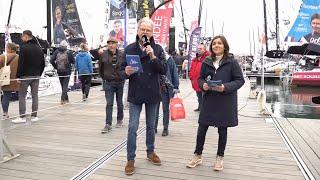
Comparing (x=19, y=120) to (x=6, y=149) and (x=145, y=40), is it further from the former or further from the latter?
(x=145, y=40)

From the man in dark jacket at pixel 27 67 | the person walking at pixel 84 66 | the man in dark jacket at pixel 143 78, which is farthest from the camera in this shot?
the person walking at pixel 84 66

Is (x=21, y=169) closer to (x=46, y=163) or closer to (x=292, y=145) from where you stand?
(x=46, y=163)

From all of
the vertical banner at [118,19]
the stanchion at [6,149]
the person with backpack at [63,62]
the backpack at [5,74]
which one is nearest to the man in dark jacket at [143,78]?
the stanchion at [6,149]

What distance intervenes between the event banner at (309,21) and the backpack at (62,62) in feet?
45.9

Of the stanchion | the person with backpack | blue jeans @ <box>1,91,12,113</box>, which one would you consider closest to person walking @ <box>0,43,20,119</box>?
blue jeans @ <box>1,91,12,113</box>

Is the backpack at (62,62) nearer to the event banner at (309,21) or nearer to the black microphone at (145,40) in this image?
the black microphone at (145,40)

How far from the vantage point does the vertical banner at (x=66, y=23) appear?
1634 centimetres

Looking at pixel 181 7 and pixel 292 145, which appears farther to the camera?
pixel 181 7

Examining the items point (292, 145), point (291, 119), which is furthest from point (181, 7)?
point (292, 145)

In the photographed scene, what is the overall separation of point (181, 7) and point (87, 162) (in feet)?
86.3

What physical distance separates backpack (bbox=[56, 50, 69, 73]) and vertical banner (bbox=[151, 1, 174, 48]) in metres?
2.48

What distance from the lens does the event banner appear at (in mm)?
19953

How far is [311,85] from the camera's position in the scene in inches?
786

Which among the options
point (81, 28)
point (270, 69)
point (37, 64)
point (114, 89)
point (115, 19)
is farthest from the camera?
point (270, 69)
